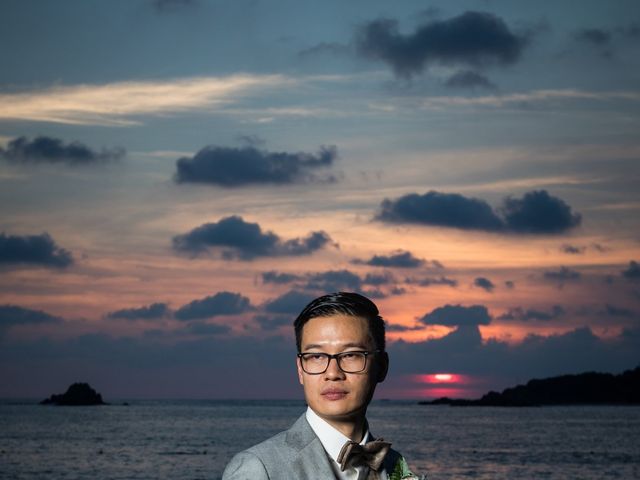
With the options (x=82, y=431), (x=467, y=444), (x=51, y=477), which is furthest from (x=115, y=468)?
(x=82, y=431)

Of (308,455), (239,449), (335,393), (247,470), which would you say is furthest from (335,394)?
(239,449)

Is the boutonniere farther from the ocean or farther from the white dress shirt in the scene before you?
the ocean

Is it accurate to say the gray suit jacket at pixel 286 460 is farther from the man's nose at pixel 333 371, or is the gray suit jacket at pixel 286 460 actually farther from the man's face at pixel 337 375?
the man's nose at pixel 333 371

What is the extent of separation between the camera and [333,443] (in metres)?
3.95

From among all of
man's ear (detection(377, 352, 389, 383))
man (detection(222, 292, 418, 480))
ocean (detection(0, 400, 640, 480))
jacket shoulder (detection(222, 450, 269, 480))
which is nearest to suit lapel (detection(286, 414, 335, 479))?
man (detection(222, 292, 418, 480))

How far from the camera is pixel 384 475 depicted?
402 centimetres

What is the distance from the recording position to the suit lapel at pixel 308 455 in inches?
151

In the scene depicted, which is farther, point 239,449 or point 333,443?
point 239,449

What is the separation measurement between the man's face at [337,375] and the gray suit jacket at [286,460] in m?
0.12

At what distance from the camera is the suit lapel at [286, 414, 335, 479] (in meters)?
3.85

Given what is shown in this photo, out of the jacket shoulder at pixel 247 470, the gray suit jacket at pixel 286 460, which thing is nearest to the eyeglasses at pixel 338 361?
the gray suit jacket at pixel 286 460

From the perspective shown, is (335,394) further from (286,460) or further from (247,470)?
(247,470)

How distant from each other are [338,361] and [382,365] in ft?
0.88

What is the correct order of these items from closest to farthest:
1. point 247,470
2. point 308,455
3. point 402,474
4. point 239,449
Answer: point 247,470
point 308,455
point 402,474
point 239,449
